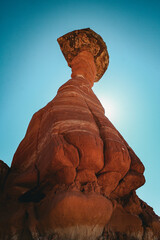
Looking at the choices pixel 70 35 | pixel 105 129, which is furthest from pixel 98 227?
pixel 70 35

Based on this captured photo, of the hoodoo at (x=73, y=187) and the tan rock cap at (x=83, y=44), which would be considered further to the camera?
the tan rock cap at (x=83, y=44)

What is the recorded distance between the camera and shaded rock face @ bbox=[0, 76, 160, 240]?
8.45 ft

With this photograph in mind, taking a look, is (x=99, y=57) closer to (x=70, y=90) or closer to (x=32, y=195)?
(x=70, y=90)

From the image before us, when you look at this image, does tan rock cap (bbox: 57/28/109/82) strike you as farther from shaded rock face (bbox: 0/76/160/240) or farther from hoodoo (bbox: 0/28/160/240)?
shaded rock face (bbox: 0/76/160/240)

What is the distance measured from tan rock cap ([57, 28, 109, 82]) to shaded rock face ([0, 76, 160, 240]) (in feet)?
25.9

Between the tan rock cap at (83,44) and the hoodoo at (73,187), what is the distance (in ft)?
25.0

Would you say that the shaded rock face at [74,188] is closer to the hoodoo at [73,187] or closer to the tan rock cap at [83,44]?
the hoodoo at [73,187]

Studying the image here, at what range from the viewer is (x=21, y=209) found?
2.82 m

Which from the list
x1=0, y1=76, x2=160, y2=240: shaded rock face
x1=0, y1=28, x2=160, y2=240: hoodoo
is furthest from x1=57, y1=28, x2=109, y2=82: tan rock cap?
x1=0, y1=76, x2=160, y2=240: shaded rock face

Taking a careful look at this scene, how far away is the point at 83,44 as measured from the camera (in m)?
10.9

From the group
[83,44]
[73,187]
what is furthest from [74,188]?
[83,44]

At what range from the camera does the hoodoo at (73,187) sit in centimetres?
258

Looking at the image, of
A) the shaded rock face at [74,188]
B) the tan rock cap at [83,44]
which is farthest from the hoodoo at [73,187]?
the tan rock cap at [83,44]

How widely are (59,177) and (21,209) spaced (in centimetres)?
78
